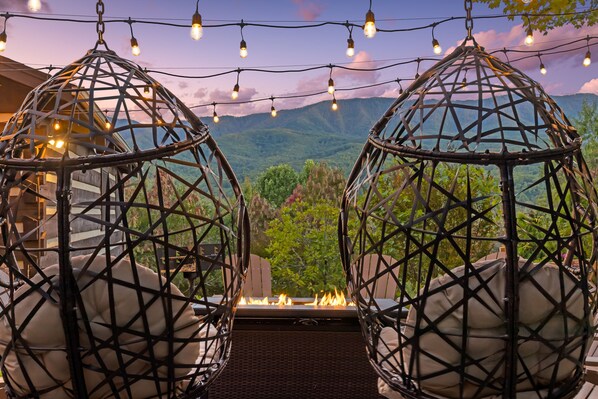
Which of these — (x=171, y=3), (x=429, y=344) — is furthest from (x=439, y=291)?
(x=171, y=3)

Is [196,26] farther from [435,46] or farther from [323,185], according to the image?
[323,185]

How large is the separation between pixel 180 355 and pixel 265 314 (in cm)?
152

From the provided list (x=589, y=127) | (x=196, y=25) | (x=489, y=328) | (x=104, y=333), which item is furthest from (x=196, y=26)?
(x=589, y=127)

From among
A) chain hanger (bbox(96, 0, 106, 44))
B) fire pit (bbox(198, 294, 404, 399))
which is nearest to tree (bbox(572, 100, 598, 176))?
fire pit (bbox(198, 294, 404, 399))

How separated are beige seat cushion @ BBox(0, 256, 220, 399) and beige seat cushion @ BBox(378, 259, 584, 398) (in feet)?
1.69

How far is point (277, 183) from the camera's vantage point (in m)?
6.33

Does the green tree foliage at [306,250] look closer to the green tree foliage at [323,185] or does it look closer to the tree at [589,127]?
the green tree foliage at [323,185]

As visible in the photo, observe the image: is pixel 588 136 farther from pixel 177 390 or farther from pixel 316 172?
pixel 177 390

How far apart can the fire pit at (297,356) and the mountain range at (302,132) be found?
4296 millimetres

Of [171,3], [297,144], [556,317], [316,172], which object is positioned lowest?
[556,317]

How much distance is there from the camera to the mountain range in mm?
7078

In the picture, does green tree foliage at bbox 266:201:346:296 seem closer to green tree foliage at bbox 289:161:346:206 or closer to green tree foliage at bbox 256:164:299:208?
green tree foliage at bbox 289:161:346:206

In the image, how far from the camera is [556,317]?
1.20m

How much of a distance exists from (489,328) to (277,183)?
5.21m
